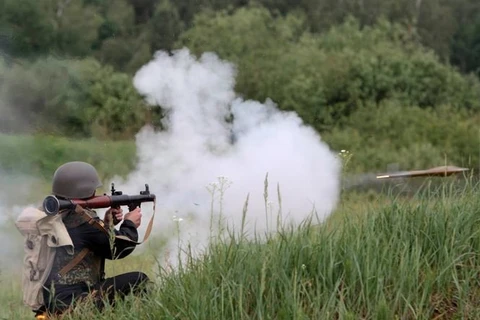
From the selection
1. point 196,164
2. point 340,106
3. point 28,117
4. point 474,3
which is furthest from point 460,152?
point 474,3

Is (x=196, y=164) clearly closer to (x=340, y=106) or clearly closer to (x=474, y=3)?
(x=340, y=106)

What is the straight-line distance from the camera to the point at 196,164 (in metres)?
9.24

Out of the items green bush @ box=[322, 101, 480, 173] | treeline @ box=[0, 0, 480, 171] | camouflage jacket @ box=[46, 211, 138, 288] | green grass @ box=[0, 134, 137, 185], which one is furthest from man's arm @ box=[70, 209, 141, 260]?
green bush @ box=[322, 101, 480, 173]

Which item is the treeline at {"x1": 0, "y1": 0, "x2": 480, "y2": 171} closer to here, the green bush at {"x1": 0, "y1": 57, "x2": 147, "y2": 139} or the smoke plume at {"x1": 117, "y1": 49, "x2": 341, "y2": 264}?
the green bush at {"x1": 0, "y1": 57, "x2": 147, "y2": 139}

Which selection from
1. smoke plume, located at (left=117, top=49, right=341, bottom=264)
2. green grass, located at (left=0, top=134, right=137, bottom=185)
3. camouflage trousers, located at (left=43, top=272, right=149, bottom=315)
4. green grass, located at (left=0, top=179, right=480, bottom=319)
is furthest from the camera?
green grass, located at (left=0, top=134, right=137, bottom=185)

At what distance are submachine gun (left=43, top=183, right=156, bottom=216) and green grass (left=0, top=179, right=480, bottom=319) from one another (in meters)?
0.60

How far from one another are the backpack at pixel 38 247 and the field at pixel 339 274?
417 millimetres

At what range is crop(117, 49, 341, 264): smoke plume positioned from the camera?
8656 millimetres

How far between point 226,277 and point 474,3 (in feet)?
134

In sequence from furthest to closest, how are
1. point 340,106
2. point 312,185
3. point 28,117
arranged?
1. point 340,106
2. point 28,117
3. point 312,185

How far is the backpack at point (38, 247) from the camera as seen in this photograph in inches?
227

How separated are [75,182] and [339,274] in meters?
1.76

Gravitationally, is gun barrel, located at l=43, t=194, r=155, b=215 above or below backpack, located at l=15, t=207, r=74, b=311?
above

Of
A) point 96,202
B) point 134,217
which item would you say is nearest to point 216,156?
point 134,217
